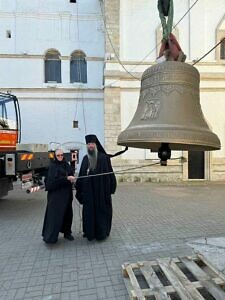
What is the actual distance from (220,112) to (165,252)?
37.4 feet

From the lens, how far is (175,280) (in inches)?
135

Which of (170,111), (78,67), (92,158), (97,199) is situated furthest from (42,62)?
(170,111)

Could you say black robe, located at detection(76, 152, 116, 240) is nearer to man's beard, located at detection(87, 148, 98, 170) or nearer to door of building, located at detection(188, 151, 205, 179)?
man's beard, located at detection(87, 148, 98, 170)

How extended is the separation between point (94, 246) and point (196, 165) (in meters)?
10.8

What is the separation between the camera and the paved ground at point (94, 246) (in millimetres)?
3775

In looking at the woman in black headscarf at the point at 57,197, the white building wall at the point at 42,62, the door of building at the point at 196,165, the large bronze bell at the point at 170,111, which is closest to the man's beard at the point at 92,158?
the woman in black headscarf at the point at 57,197

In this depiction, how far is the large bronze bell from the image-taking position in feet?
8.21

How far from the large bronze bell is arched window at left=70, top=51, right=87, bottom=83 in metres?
14.1

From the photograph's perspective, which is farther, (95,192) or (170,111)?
(95,192)

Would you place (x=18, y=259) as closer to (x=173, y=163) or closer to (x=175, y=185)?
(x=175, y=185)

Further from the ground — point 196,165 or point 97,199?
point 97,199

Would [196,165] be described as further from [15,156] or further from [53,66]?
[15,156]

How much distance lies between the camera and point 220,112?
48.4 ft

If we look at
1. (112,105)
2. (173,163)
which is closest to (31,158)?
(112,105)
